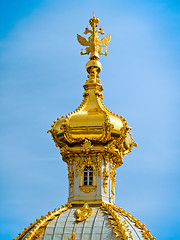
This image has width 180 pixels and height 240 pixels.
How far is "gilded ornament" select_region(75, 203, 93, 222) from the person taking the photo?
40.6 metres

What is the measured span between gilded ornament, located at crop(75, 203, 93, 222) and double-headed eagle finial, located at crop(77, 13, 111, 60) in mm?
9360

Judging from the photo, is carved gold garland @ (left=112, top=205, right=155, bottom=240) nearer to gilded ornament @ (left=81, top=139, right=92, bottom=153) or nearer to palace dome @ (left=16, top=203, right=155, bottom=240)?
palace dome @ (left=16, top=203, right=155, bottom=240)

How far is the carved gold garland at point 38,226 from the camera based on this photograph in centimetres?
4025

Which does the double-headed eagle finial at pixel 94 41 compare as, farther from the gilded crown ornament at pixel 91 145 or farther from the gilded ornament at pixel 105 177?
the gilded ornament at pixel 105 177

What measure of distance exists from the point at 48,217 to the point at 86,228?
217 centimetres

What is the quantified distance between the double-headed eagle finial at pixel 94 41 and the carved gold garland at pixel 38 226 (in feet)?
30.6

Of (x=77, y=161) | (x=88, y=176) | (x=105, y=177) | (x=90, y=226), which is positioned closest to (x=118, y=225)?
(x=90, y=226)

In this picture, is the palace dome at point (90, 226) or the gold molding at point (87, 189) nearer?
the palace dome at point (90, 226)

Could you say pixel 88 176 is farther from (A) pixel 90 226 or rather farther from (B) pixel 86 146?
(A) pixel 90 226

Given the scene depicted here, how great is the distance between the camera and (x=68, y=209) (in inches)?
1658

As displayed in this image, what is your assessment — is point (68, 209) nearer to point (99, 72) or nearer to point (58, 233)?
point (58, 233)

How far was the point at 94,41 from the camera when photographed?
47.2 meters

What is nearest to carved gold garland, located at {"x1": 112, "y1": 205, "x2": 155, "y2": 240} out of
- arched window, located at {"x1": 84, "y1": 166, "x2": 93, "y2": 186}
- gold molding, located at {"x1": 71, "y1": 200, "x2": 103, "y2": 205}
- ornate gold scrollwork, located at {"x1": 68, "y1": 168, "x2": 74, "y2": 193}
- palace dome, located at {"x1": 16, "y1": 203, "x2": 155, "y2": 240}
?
palace dome, located at {"x1": 16, "y1": 203, "x2": 155, "y2": 240}

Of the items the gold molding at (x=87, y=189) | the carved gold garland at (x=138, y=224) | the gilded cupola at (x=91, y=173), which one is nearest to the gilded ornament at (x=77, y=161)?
the gilded cupola at (x=91, y=173)
